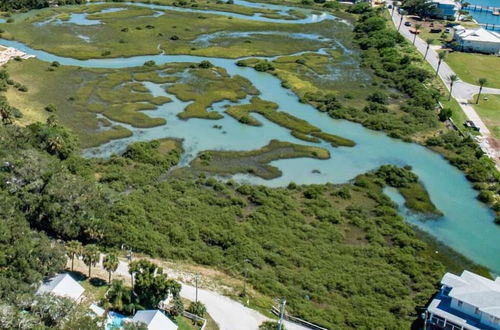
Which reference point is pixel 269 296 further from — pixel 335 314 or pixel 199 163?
pixel 199 163

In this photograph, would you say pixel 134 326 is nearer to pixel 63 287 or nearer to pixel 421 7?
pixel 63 287

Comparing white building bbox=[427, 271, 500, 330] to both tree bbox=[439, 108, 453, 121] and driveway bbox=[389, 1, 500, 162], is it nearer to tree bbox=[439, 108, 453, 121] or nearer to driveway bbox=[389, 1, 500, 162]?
driveway bbox=[389, 1, 500, 162]

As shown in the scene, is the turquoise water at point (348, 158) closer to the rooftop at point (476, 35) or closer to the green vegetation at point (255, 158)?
the green vegetation at point (255, 158)

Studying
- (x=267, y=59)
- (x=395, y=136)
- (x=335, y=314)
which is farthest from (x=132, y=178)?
(x=267, y=59)

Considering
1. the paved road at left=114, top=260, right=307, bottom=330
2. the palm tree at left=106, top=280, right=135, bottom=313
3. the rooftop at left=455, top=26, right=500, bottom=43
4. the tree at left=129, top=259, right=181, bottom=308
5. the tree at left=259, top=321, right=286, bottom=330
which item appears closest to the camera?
the tree at left=259, top=321, right=286, bottom=330

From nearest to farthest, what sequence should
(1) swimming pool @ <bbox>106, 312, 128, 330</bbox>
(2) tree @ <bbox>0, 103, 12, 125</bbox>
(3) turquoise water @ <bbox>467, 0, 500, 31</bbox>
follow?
(1) swimming pool @ <bbox>106, 312, 128, 330</bbox> < (2) tree @ <bbox>0, 103, 12, 125</bbox> < (3) turquoise water @ <bbox>467, 0, 500, 31</bbox>

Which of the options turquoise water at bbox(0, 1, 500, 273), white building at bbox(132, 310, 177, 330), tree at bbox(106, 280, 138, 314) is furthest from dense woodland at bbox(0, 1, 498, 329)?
white building at bbox(132, 310, 177, 330)

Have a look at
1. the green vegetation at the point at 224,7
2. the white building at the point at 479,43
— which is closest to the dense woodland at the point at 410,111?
the white building at the point at 479,43
